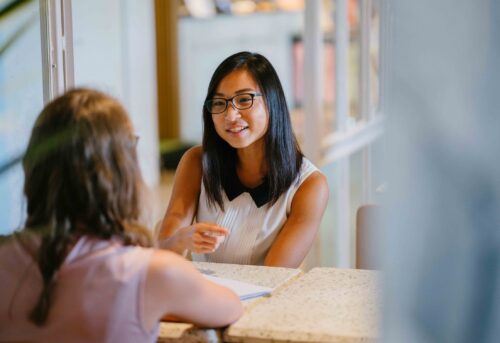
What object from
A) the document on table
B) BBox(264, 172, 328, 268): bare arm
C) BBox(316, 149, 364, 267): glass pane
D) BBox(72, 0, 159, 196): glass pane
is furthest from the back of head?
BBox(72, 0, 159, 196): glass pane

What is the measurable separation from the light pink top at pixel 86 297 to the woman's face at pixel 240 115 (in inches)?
41.9

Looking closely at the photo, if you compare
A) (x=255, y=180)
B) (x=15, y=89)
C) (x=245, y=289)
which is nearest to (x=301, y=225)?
(x=255, y=180)

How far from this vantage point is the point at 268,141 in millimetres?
2262

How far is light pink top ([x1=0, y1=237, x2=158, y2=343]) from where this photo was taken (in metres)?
1.12

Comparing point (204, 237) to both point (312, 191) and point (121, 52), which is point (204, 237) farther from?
point (121, 52)

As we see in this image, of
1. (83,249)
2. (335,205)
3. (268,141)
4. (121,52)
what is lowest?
(335,205)

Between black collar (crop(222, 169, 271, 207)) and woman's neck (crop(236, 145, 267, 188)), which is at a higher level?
woman's neck (crop(236, 145, 267, 188))

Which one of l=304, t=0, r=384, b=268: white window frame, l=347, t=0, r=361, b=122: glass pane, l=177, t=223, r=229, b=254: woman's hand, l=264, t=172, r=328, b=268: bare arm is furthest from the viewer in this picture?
l=347, t=0, r=361, b=122: glass pane

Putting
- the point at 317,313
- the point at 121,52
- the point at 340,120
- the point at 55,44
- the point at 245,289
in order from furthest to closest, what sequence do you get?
the point at 121,52
the point at 340,120
the point at 55,44
the point at 245,289
the point at 317,313

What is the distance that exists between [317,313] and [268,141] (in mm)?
888

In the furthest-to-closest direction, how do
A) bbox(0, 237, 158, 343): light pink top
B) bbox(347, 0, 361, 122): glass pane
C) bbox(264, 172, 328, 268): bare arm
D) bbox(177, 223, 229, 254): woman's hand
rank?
bbox(347, 0, 361, 122): glass pane < bbox(264, 172, 328, 268): bare arm < bbox(177, 223, 229, 254): woman's hand < bbox(0, 237, 158, 343): light pink top

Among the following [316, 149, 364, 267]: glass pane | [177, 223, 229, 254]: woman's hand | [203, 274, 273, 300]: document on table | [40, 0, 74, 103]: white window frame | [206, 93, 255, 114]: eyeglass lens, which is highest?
[40, 0, 74, 103]: white window frame

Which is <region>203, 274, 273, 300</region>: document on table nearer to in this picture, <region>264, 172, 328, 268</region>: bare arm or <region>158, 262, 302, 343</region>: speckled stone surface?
<region>158, 262, 302, 343</region>: speckled stone surface

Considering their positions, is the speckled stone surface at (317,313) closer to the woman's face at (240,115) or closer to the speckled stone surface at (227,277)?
the speckled stone surface at (227,277)
